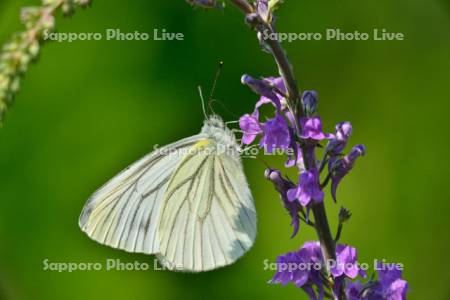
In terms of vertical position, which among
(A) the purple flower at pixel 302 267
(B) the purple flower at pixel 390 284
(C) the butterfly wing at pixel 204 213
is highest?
(C) the butterfly wing at pixel 204 213

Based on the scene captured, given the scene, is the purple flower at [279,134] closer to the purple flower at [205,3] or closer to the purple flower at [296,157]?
the purple flower at [296,157]

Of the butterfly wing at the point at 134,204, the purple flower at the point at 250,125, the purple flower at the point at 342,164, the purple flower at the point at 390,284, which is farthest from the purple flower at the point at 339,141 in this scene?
the butterfly wing at the point at 134,204

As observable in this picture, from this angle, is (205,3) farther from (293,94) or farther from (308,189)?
(308,189)

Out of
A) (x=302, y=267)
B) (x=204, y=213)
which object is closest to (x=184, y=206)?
(x=204, y=213)

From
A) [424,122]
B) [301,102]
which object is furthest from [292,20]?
[301,102]

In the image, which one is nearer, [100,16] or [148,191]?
[148,191]

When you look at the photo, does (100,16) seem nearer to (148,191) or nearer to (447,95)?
(148,191)
